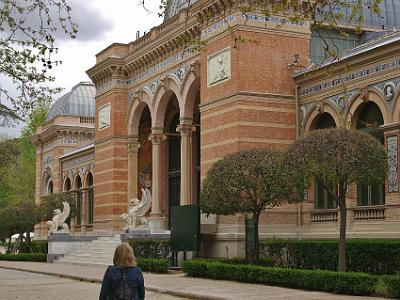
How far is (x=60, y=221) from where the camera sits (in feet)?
131

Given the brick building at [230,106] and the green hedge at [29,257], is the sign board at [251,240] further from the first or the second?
the green hedge at [29,257]

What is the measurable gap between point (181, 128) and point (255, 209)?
33.8 feet

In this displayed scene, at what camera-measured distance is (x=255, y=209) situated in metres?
22.1

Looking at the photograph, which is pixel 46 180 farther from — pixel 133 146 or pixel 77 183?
pixel 133 146

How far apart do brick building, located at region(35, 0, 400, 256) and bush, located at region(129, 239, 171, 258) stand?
160 cm

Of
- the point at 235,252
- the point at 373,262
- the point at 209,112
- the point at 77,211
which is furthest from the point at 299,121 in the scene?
the point at 77,211

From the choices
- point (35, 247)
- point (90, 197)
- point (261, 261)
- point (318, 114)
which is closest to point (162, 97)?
point (318, 114)

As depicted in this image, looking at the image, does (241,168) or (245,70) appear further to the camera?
(245,70)

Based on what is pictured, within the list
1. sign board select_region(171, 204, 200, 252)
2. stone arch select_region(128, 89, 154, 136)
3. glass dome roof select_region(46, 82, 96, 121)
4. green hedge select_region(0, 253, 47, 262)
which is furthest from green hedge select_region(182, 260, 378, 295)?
glass dome roof select_region(46, 82, 96, 121)

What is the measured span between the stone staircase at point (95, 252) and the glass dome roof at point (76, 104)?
17663mm

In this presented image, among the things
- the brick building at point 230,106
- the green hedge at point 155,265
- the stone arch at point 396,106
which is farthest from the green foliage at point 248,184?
the stone arch at point 396,106

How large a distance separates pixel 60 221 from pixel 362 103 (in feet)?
67.8

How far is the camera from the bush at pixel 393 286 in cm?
1559

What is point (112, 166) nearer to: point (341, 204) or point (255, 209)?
point (255, 209)
